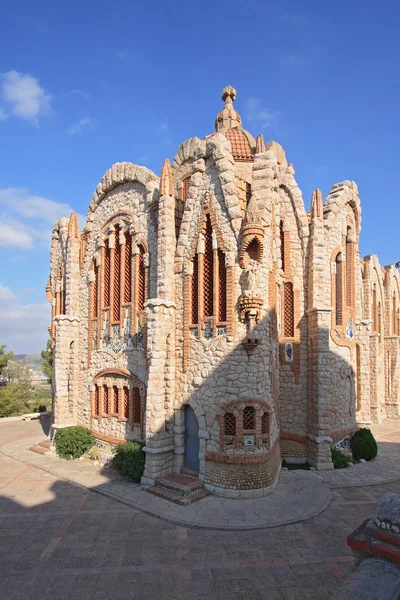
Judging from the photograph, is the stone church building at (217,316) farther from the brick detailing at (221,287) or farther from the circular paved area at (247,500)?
the circular paved area at (247,500)

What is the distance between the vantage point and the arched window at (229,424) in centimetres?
1231

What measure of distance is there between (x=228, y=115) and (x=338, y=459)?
51.6 feet

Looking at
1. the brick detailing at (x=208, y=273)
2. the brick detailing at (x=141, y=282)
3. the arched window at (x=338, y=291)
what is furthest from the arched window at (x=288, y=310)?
the brick detailing at (x=141, y=282)

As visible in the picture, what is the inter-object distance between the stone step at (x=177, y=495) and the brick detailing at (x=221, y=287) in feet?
17.4

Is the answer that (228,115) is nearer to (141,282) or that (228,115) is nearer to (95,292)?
(141,282)

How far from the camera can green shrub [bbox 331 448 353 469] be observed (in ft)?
50.8

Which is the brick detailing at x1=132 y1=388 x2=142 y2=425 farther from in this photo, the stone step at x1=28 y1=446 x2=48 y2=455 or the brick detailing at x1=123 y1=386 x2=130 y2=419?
Answer: the stone step at x1=28 y1=446 x2=48 y2=455

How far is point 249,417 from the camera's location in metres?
12.3

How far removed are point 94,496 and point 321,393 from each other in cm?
882

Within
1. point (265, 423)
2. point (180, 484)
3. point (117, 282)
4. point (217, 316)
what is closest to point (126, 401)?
point (180, 484)

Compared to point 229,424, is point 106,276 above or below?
above

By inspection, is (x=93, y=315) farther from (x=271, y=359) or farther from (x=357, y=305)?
(x=357, y=305)

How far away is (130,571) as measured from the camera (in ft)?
27.2

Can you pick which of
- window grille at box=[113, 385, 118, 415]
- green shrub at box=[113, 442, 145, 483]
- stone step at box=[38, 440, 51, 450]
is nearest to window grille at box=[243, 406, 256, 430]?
green shrub at box=[113, 442, 145, 483]
